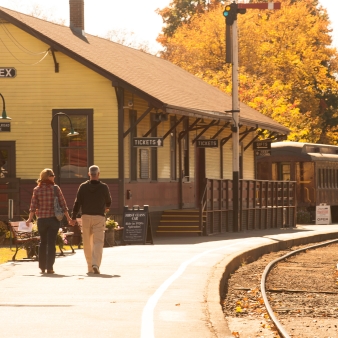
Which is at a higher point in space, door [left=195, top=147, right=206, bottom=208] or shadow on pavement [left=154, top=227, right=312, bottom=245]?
door [left=195, top=147, right=206, bottom=208]

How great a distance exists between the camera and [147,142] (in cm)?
2816

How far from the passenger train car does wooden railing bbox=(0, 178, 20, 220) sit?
15515 millimetres

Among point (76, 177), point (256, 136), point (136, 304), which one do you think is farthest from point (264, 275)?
point (256, 136)

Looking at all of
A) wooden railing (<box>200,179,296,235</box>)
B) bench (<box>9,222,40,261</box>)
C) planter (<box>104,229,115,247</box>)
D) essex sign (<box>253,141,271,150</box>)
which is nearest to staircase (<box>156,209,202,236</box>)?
wooden railing (<box>200,179,296,235</box>)

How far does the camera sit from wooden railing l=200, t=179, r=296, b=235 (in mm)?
30422

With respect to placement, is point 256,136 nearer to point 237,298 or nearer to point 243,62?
point 243,62

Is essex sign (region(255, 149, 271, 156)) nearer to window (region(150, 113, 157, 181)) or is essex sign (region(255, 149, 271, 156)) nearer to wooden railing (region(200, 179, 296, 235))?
wooden railing (region(200, 179, 296, 235))

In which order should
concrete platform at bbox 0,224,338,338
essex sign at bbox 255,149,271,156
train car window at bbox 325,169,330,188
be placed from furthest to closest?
train car window at bbox 325,169,330,188 < essex sign at bbox 255,149,271,156 < concrete platform at bbox 0,224,338,338

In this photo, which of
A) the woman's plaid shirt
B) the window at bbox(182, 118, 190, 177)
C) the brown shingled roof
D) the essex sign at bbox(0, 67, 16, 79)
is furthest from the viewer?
the window at bbox(182, 118, 190, 177)

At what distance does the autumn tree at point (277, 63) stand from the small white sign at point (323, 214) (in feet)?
49.1

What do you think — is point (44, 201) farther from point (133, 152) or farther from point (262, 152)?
point (262, 152)

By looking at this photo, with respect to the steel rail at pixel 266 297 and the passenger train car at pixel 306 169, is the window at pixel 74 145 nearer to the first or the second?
the steel rail at pixel 266 297

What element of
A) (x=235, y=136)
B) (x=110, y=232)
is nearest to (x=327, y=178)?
(x=235, y=136)

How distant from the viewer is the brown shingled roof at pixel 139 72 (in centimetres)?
2861
